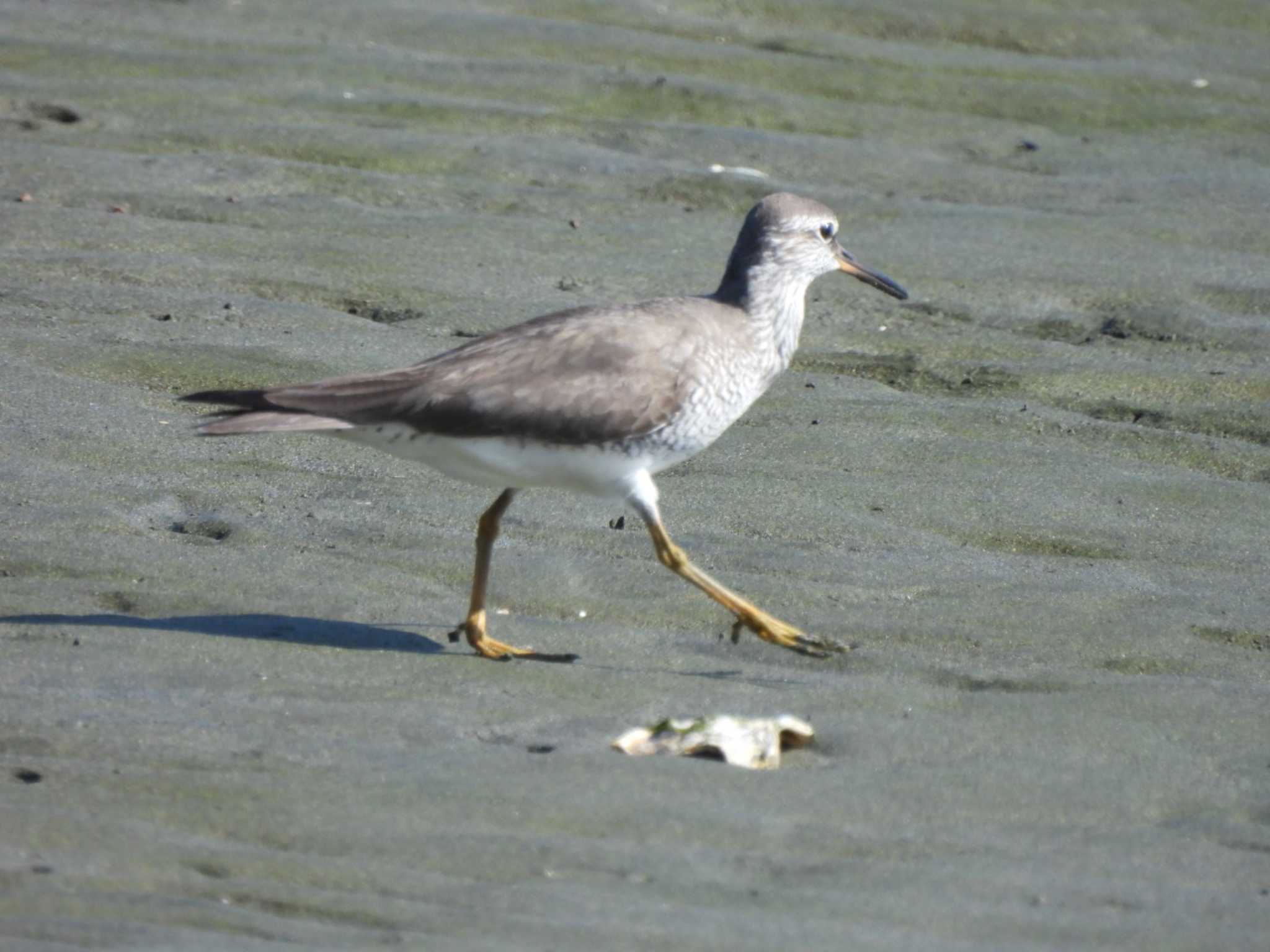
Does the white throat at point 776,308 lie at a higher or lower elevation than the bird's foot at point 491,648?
higher

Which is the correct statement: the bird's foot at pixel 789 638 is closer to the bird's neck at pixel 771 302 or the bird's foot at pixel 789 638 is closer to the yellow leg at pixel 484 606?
the yellow leg at pixel 484 606

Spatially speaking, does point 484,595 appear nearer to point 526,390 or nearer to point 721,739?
point 526,390

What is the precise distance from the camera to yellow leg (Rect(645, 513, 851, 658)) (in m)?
5.89

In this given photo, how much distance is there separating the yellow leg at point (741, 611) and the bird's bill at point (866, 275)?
164cm

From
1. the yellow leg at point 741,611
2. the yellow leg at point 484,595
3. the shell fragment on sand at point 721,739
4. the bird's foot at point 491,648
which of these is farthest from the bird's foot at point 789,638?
the shell fragment on sand at point 721,739

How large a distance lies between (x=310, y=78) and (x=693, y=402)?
22.6 feet

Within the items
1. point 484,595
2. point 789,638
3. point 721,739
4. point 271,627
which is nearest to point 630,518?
point 484,595

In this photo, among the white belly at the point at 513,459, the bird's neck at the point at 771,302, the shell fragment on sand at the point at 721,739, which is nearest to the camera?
the shell fragment on sand at the point at 721,739

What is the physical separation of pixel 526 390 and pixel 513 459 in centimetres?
22

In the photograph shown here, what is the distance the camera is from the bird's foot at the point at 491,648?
5715 millimetres

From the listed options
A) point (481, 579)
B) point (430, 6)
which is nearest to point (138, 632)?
point (481, 579)

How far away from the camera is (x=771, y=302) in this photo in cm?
678

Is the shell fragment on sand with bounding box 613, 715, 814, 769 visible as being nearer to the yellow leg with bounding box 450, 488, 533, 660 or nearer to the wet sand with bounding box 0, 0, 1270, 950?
the wet sand with bounding box 0, 0, 1270, 950

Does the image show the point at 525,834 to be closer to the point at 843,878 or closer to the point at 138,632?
the point at 843,878
